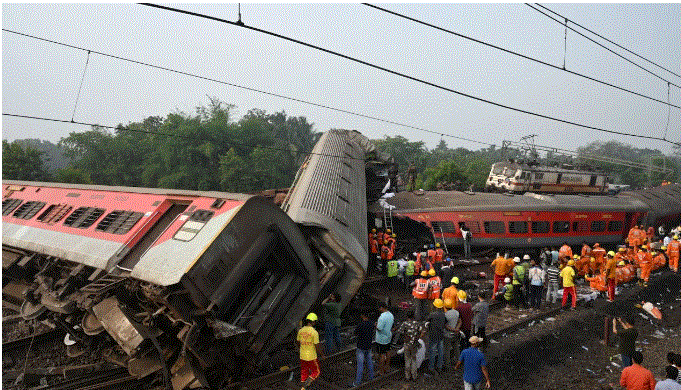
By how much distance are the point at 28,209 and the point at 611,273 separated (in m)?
16.6

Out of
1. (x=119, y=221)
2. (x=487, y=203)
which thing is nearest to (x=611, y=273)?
(x=487, y=203)

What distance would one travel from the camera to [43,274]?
28.3 feet

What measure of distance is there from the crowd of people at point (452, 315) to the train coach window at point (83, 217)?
494 centimetres

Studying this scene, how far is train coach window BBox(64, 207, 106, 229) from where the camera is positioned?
30.0ft

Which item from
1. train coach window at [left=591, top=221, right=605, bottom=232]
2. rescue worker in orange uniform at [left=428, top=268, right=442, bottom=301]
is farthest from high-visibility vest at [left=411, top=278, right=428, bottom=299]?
train coach window at [left=591, top=221, right=605, bottom=232]

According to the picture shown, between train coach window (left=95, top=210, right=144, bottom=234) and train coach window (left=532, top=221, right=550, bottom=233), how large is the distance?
1843 cm

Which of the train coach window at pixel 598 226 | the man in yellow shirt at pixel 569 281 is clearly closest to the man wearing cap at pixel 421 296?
the man in yellow shirt at pixel 569 281

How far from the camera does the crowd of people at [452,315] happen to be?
26.0 ft

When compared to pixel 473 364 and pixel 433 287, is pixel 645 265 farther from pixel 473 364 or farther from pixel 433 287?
pixel 473 364

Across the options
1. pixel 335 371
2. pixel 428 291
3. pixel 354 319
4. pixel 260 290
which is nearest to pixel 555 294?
pixel 428 291

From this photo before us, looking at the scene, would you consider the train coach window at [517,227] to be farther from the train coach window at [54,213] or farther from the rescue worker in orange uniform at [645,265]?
the train coach window at [54,213]

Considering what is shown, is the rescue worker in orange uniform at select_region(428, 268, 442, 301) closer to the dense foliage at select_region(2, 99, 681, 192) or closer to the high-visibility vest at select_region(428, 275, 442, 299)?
the high-visibility vest at select_region(428, 275, 442, 299)

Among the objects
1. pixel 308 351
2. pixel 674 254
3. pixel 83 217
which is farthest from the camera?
pixel 674 254

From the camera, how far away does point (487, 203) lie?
2159 cm
